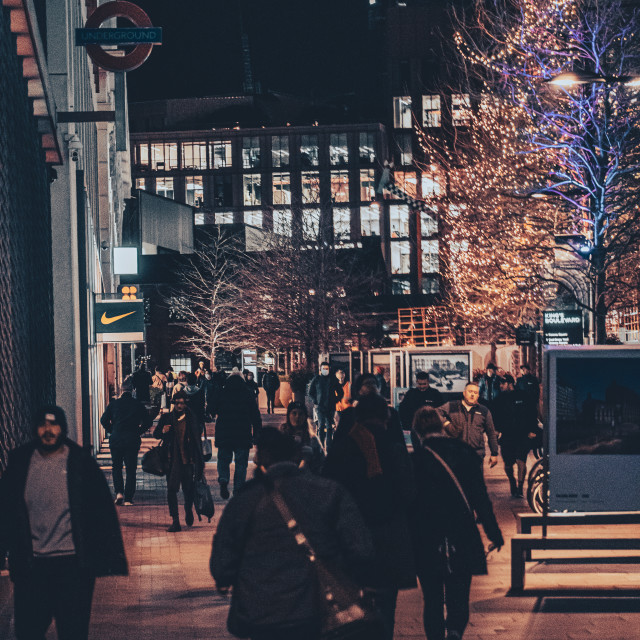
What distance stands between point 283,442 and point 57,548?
175 centimetres

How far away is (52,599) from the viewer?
19.6 ft

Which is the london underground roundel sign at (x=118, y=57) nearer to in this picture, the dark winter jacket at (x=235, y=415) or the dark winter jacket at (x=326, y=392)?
the dark winter jacket at (x=235, y=415)

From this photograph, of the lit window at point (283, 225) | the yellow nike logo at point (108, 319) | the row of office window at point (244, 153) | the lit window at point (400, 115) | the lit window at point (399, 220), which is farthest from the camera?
the row of office window at point (244, 153)

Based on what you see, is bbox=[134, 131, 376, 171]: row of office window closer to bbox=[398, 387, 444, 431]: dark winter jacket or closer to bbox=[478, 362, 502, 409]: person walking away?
bbox=[478, 362, 502, 409]: person walking away

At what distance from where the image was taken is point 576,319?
945 inches

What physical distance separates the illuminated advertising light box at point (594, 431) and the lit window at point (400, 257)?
9307 centimetres

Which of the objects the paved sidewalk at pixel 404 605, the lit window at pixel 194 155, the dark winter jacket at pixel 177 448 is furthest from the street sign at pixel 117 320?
the lit window at pixel 194 155

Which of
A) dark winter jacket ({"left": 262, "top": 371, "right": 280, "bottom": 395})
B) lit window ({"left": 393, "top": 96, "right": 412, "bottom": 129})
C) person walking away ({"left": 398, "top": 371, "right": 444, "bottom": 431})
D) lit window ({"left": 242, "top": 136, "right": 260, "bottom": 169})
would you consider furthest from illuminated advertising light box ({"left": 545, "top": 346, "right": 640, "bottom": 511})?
lit window ({"left": 242, "top": 136, "right": 260, "bottom": 169})

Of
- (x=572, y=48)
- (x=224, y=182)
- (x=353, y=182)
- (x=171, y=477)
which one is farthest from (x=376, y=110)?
(x=171, y=477)

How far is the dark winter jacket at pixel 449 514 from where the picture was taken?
6.73m

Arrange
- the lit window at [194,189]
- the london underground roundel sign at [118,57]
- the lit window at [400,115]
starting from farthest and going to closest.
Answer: the lit window at [194,189]
the lit window at [400,115]
the london underground roundel sign at [118,57]

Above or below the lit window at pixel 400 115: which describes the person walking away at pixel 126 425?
below

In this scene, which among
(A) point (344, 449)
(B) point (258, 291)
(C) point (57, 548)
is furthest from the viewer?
(B) point (258, 291)

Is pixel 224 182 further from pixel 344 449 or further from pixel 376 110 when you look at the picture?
pixel 344 449
